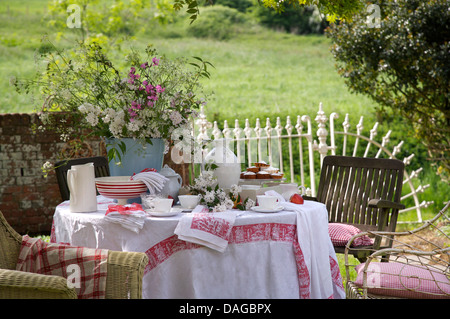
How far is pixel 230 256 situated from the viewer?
2504 mm

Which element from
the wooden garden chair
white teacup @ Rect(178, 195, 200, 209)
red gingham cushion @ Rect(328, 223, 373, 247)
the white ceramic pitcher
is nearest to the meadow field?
the wooden garden chair

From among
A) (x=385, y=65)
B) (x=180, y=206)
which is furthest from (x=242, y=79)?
(x=180, y=206)

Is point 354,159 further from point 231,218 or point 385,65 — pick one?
point 385,65

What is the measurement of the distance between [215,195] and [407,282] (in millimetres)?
985

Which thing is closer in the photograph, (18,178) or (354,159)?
(354,159)

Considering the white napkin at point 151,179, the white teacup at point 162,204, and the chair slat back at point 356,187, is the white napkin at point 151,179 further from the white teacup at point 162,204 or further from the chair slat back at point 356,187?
the chair slat back at point 356,187

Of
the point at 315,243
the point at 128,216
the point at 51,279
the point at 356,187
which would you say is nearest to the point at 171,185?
the point at 128,216

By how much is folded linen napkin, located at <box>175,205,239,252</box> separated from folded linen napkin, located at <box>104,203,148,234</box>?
0.60 ft

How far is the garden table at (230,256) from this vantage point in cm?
247

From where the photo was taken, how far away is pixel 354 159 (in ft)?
13.2

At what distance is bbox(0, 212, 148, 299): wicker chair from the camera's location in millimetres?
1965

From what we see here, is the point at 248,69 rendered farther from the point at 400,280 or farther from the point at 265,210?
the point at 400,280

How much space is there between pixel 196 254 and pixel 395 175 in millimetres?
1907

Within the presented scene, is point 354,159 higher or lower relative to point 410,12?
lower
